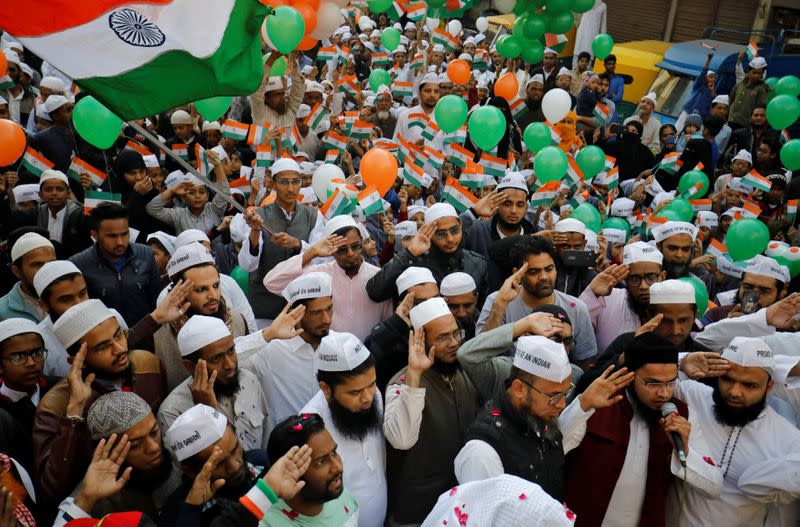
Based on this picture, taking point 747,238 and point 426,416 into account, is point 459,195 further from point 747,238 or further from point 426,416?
point 426,416

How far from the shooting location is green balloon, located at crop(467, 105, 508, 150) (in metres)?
6.10

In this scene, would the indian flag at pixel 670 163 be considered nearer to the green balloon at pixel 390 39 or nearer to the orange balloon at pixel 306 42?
the orange balloon at pixel 306 42

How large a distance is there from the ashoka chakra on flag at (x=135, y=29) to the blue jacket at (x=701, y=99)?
8.91 metres

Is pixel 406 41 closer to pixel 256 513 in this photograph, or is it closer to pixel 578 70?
pixel 578 70

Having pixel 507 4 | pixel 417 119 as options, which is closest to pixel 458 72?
pixel 417 119

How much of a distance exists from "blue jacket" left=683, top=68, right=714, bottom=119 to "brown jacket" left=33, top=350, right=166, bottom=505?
9.66 metres

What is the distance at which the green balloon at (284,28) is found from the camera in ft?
19.6

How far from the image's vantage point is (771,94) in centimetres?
947

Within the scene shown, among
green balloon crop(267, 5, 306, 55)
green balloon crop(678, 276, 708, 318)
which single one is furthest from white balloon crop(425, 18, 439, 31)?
green balloon crop(678, 276, 708, 318)

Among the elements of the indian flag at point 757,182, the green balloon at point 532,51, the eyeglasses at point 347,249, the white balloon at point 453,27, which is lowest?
the indian flag at point 757,182

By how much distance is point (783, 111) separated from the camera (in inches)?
320

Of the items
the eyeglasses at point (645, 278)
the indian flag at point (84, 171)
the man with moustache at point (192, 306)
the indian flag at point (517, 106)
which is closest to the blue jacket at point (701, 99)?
the indian flag at point (517, 106)

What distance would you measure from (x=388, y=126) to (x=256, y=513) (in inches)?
268

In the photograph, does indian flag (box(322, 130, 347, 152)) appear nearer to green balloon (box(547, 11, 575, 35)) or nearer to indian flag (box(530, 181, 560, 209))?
indian flag (box(530, 181, 560, 209))
